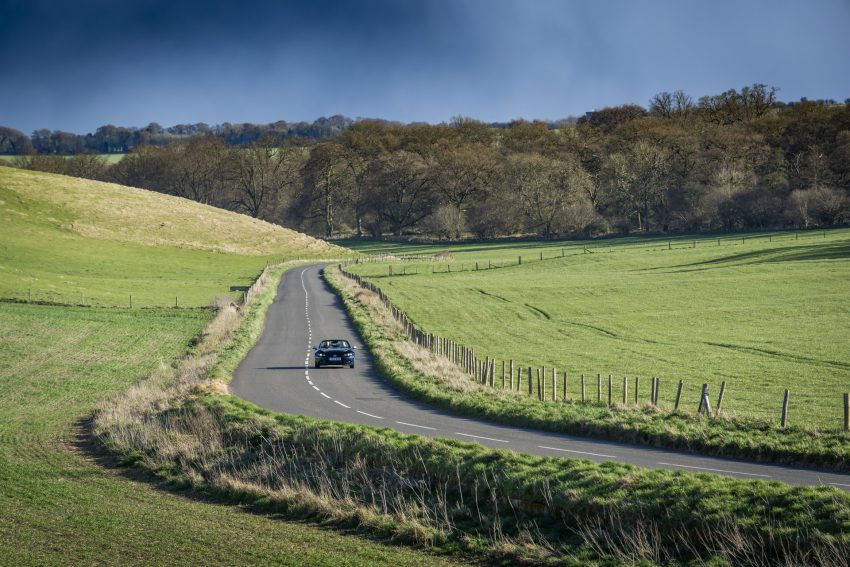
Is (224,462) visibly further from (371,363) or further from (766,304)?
(766,304)

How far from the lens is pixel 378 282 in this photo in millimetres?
93000

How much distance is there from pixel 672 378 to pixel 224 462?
74.4 ft

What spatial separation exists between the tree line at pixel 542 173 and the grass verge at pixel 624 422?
93543 millimetres

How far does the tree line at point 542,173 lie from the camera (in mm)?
127625

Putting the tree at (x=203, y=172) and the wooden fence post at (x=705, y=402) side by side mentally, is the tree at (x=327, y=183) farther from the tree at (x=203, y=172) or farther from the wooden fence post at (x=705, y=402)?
the wooden fence post at (x=705, y=402)

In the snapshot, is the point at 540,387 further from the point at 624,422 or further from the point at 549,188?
the point at 549,188

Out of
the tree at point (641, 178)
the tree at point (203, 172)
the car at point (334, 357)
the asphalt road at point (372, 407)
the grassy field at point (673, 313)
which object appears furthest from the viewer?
the tree at point (203, 172)

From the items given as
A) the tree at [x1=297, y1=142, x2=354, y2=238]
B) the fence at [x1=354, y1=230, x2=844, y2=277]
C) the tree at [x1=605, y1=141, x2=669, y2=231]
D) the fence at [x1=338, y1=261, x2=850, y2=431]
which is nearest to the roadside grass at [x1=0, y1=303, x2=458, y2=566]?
the fence at [x1=338, y1=261, x2=850, y2=431]

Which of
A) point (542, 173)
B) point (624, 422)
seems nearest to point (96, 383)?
point (624, 422)

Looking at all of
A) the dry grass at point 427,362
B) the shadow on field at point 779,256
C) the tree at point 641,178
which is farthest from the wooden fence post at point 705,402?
the tree at point 641,178

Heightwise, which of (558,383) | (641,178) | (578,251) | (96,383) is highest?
(641,178)

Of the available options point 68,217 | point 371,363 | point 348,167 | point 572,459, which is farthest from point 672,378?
point 348,167

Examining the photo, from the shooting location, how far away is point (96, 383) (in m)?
41.8

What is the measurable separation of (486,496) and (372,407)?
12026 mm
